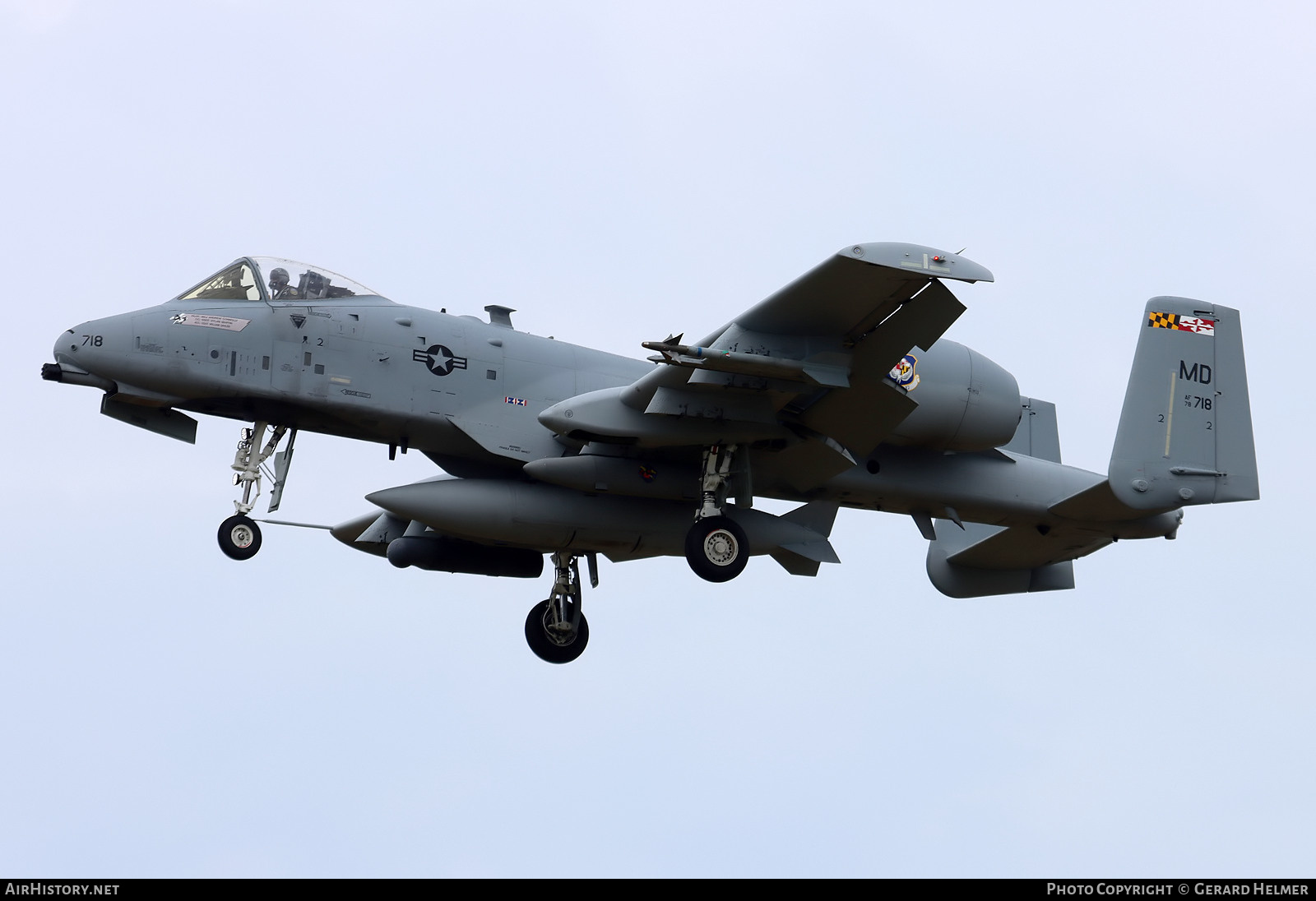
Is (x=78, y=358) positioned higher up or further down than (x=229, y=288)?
further down

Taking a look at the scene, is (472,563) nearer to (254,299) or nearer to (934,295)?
(254,299)

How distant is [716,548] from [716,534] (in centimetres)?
17

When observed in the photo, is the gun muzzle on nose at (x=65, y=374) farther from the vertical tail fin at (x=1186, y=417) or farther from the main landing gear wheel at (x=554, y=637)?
the vertical tail fin at (x=1186, y=417)

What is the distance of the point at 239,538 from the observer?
63.7ft

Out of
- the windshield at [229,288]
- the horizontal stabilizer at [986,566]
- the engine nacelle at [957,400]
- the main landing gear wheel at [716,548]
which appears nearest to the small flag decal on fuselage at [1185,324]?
the engine nacelle at [957,400]

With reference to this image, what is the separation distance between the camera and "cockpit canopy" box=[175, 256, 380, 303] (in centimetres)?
1980

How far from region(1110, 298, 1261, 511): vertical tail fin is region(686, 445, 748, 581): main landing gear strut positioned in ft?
16.2

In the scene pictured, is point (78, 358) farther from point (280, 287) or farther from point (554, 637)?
point (554, 637)

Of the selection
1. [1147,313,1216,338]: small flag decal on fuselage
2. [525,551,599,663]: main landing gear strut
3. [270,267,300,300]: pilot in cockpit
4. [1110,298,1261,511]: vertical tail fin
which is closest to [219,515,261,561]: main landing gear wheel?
[270,267,300,300]: pilot in cockpit

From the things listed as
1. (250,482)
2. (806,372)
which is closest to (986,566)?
(806,372)

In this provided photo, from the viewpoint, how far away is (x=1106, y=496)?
2133 cm

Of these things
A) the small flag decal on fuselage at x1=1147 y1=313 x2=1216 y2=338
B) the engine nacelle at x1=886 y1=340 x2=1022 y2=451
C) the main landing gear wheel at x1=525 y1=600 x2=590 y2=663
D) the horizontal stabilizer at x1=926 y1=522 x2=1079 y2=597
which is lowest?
the main landing gear wheel at x1=525 y1=600 x2=590 y2=663

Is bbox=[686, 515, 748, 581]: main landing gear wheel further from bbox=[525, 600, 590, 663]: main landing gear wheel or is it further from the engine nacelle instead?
bbox=[525, 600, 590, 663]: main landing gear wheel
